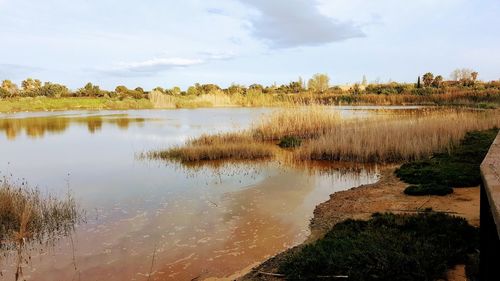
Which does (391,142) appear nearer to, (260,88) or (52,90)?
(260,88)

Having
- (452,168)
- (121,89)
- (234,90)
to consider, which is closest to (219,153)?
(452,168)

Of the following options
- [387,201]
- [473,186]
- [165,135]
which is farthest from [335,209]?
[165,135]

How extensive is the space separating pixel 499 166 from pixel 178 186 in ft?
27.5

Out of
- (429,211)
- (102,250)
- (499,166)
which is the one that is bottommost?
(102,250)

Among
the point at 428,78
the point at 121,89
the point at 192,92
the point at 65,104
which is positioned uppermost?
the point at 121,89

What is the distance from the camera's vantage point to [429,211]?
621 centimetres

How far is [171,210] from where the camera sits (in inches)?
319

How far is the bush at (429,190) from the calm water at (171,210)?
5.84 ft

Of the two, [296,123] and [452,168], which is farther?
[296,123]

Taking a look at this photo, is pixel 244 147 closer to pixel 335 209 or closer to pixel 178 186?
pixel 178 186

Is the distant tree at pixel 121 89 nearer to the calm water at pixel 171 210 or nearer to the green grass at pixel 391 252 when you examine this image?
the calm water at pixel 171 210

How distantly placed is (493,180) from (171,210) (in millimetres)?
6685

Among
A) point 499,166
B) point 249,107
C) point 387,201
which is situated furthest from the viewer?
point 249,107

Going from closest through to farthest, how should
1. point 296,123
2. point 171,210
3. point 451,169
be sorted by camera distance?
point 171,210, point 451,169, point 296,123
